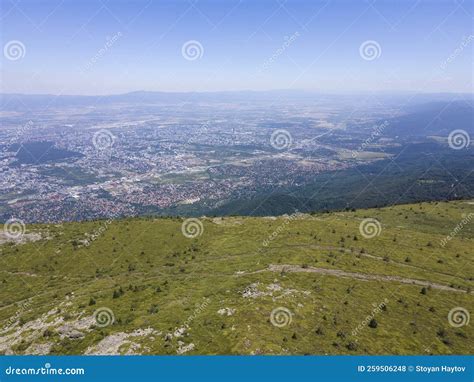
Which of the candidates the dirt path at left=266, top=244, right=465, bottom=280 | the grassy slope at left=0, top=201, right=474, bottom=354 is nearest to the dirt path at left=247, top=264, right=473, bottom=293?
the grassy slope at left=0, top=201, right=474, bottom=354

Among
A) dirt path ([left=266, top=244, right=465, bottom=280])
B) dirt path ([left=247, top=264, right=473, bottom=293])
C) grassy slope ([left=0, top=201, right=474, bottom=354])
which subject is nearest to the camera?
grassy slope ([left=0, top=201, right=474, bottom=354])

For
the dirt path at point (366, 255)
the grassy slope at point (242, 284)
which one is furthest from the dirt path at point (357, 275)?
the dirt path at point (366, 255)

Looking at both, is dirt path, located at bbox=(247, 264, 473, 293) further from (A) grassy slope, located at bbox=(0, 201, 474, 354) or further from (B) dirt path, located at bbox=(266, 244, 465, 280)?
(B) dirt path, located at bbox=(266, 244, 465, 280)

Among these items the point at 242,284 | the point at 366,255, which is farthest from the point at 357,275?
the point at 242,284

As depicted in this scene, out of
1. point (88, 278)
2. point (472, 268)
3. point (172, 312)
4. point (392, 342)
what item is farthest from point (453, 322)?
point (88, 278)

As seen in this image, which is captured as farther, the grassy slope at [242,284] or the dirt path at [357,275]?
the dirt path at [357,275]

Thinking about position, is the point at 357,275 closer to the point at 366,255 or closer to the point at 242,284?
the point at 366,255

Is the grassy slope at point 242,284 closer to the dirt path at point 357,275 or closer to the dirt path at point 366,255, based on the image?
the dirt path at point 366,255

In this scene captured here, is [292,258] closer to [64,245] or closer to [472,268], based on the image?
[472,268]
